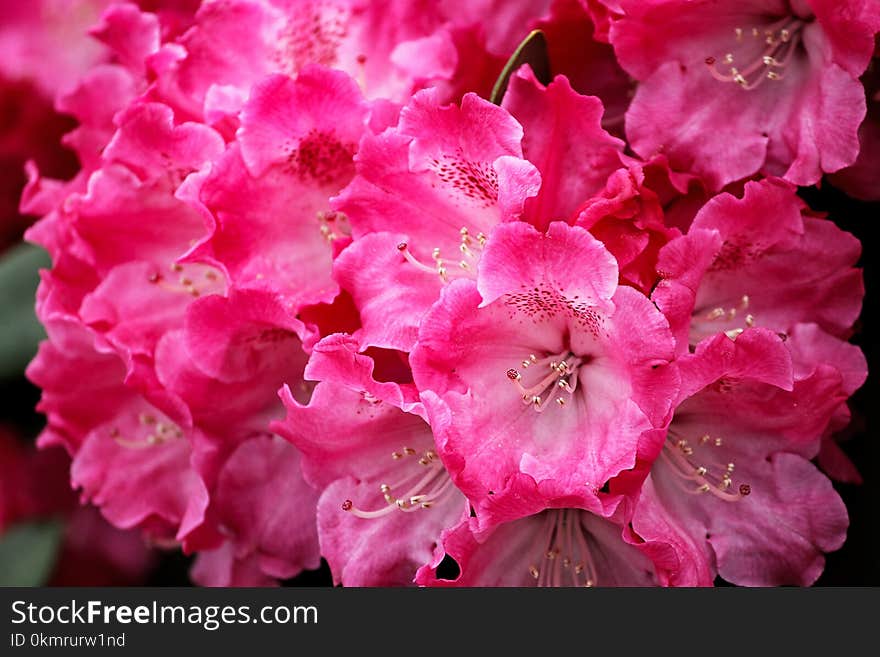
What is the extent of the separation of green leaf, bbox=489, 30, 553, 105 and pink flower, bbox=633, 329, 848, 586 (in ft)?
0.86

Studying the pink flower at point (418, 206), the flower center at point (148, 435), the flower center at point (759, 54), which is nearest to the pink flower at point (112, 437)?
the flower center at point (148, 435)

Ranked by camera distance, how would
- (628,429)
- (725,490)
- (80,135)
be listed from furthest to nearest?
(80,135)
(725,490)
(628,429)

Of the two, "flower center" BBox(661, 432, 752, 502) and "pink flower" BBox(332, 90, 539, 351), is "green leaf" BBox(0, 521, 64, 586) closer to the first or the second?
"pink flower" BBox(332, 90, 539, 351)

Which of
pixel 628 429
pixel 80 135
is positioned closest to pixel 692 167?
pixel 628 429

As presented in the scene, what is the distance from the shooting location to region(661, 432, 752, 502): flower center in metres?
0.82

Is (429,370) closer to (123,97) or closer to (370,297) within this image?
(370,297)

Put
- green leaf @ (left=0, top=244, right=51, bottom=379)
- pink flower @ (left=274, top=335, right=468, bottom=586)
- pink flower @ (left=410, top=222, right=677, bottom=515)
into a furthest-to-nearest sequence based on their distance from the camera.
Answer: green leaf @ (left=0, top=244, right=51, bottom=379) < pink flower @ (left=274, top=335, right=468, bottom=586) < pink flower @ (left=410, top=222, right=677, bottom=515)

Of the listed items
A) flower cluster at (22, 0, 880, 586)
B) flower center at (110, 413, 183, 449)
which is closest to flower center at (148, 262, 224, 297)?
flower cluster at (22, 0, 880, 586)

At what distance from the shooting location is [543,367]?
83 centimetres

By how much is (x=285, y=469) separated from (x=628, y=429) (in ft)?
1.07

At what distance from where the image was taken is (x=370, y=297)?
0.81 metres

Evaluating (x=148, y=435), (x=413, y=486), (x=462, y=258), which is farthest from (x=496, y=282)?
(x=148, y=435)

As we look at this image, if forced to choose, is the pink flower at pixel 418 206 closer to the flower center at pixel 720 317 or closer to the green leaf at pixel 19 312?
the flower center at pixel 720 317

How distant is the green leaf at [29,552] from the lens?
3.91 feet
